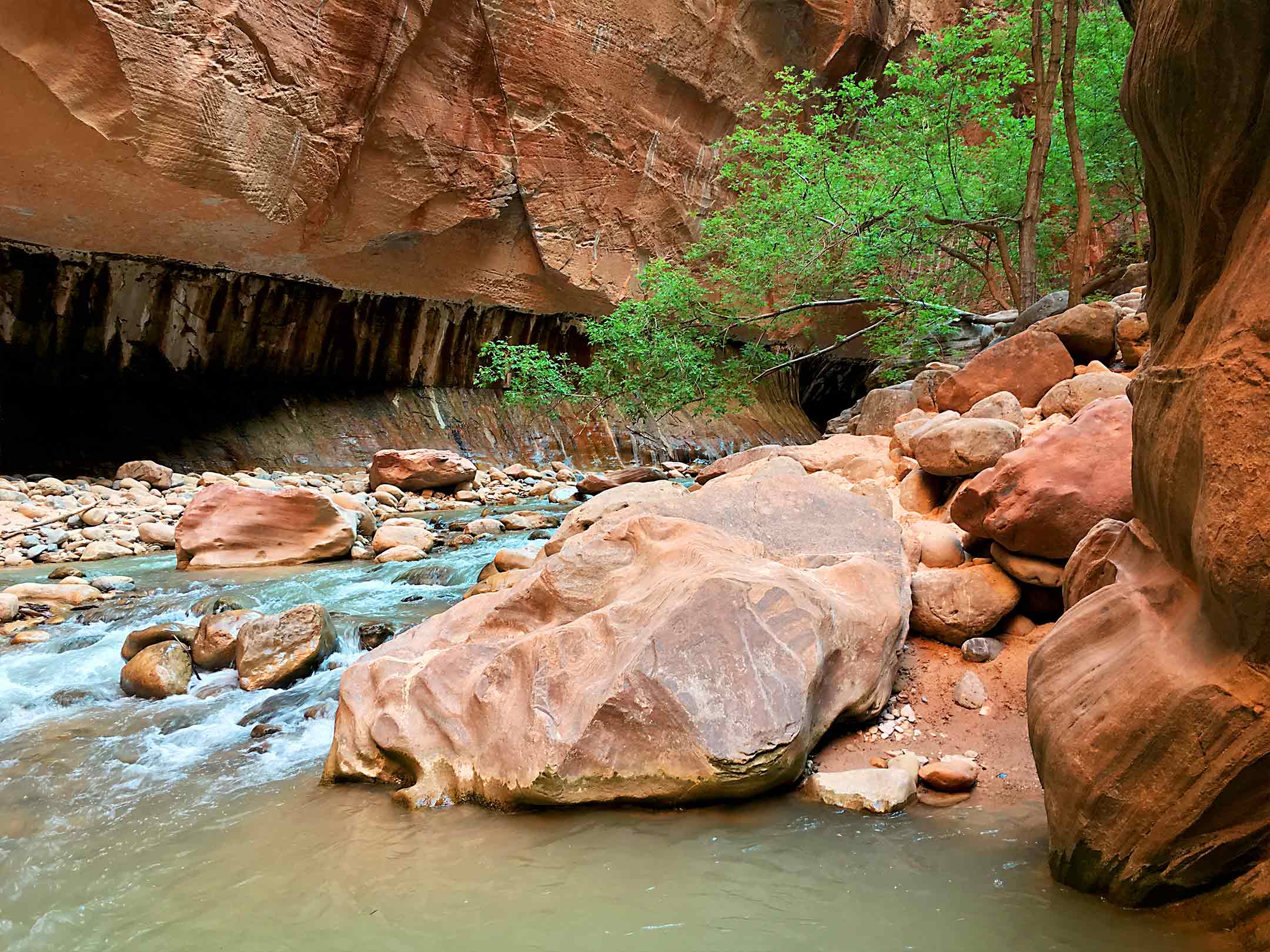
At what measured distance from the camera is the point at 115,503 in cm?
827

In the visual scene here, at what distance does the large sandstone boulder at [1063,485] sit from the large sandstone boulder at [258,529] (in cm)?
553

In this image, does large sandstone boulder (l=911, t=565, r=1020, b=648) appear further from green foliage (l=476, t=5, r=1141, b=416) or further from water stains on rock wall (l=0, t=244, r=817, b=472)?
water stains on rock wall (l=0, t=244, r=817, b=472)

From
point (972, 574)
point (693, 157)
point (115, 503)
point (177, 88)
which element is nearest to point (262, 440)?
point (115, 503)

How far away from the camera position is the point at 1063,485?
2.92 m

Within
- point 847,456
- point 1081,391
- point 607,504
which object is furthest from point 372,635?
point 1081,391

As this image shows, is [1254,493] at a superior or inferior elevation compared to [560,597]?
superior

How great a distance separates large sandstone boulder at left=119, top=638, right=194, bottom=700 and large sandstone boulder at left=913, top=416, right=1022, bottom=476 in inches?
161

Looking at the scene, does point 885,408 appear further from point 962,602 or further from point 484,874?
point 484,874

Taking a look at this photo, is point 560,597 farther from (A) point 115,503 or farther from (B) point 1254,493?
(A) point 115,503

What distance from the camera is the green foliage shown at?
9.00m

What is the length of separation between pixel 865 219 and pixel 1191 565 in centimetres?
815

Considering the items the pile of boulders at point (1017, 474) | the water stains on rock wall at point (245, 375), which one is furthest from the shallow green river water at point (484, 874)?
the water stains on rock wall at point (245, 375)

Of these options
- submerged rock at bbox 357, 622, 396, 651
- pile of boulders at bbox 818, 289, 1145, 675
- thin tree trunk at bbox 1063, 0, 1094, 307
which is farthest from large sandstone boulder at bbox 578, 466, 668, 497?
submerged rock at bbox 357, 622, 396, 651

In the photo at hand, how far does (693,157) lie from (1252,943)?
599 inches
